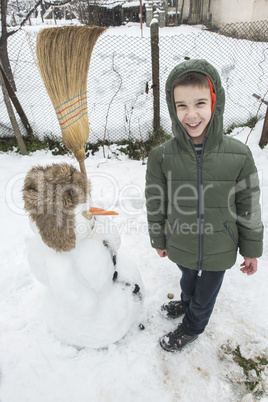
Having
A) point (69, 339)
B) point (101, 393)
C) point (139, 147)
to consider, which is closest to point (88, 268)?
point (69, 339)

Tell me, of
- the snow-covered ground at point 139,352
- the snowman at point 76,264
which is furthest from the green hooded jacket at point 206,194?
the snow-covered ground at point 139,352

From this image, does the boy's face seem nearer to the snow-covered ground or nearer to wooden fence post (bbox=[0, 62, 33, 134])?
the snow-covered ground

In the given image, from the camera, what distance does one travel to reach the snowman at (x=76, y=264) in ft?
3.70

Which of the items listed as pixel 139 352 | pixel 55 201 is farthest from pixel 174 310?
pixel 55 201

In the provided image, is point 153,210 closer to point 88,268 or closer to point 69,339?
point 88,268

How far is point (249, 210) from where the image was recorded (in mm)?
1200

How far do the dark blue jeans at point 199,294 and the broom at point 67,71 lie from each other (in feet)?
3.31

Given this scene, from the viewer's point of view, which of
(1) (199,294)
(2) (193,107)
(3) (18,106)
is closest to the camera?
(2) (193,107)

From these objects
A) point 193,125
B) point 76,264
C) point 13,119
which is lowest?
point 76,264

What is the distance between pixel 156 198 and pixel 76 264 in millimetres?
541

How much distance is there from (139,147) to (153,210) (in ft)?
→ 8.86

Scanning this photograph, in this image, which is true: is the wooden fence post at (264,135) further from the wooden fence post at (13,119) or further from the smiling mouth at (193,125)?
the wooden fence post at (13,119)

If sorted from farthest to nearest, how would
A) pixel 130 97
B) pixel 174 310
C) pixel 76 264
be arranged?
1. pixel 130 97
2. pixel 174 310
3. pixel 76 264

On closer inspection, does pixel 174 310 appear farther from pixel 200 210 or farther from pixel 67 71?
pixel 67 71
